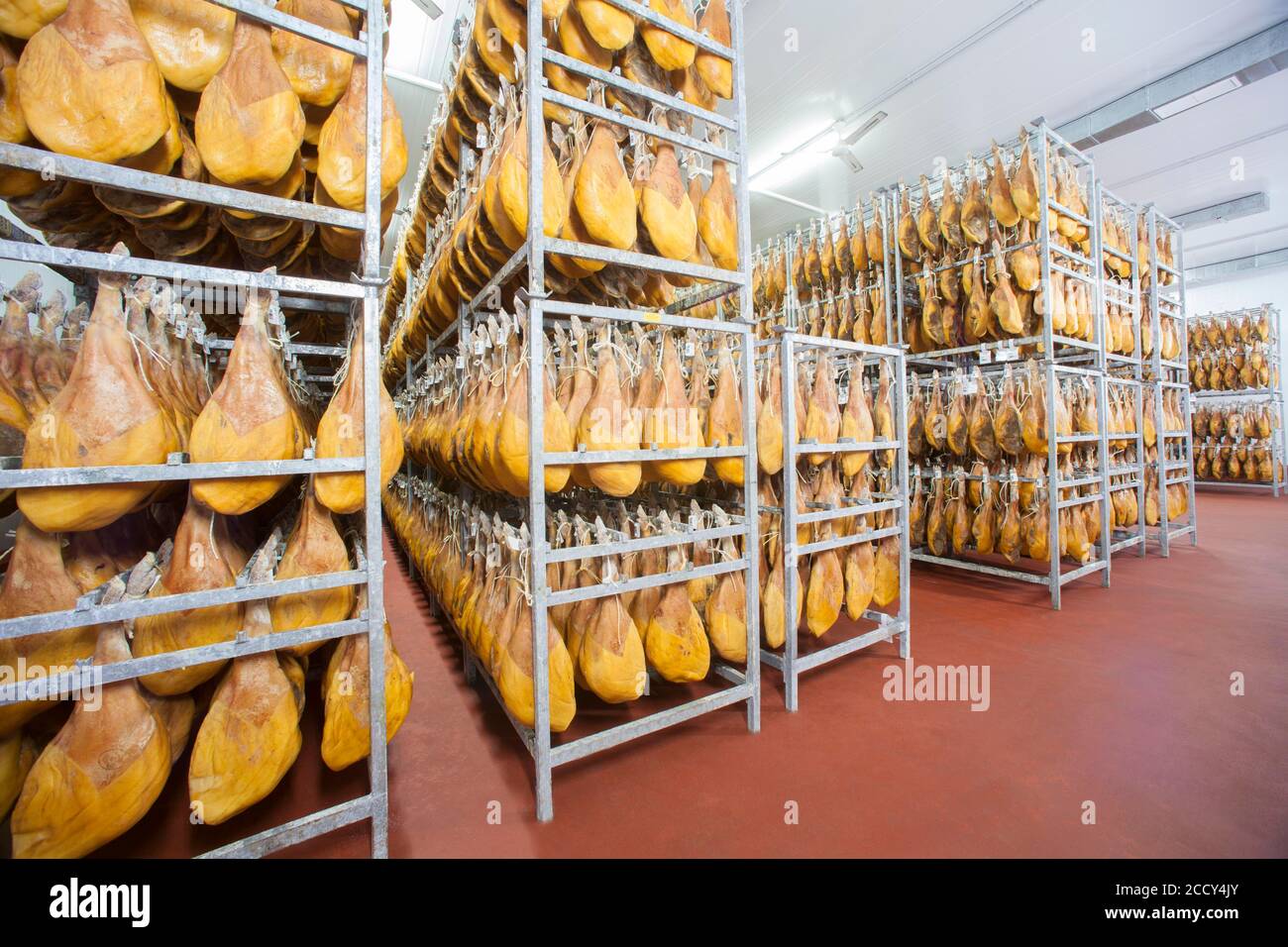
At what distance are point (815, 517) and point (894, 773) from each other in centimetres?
125

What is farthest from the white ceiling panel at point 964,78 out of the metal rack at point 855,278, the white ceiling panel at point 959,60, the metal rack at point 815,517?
the metal rack at point 815,517

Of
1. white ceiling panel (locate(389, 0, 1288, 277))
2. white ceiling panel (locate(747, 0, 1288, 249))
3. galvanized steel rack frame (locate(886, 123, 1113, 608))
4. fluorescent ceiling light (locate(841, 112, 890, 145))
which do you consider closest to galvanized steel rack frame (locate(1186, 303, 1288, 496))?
white ceiling panel (locate(389, 0, 1288, 277))

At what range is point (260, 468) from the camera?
5.09 feet

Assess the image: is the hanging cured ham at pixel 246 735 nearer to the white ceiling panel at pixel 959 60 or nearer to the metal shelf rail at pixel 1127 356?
the white ceiling panel at pixel 959 60

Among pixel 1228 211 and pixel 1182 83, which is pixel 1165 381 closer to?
pixel 1182 83

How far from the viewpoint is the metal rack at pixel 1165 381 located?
620 centimetres

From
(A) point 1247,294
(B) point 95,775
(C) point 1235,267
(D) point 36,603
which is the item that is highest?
(C) point 1235,267

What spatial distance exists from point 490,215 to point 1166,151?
10.1 meters

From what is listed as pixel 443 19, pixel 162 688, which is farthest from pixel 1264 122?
pixel 162 688

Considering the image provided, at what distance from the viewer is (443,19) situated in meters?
4.81

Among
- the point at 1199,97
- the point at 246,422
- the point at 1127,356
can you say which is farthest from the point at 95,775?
the point at 1199,97

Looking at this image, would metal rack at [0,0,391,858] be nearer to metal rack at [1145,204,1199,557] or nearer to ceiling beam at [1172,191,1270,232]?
metal rack at [1145,204,1199,557]

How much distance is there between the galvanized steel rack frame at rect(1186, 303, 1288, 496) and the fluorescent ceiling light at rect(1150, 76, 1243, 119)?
8.01 meters
